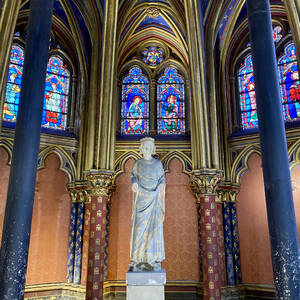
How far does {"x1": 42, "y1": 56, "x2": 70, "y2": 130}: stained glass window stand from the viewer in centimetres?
1335

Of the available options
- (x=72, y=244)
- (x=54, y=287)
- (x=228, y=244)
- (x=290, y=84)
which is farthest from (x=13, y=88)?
(x=290, y=84)

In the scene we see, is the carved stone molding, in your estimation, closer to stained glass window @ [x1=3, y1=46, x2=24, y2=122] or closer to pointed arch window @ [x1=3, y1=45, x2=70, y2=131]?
pointed arch window @ [x1=3, y1=45, x2=70, y2=131]

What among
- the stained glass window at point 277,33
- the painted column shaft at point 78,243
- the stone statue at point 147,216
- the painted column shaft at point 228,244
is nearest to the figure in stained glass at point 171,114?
the painted column shaft at point 228,244

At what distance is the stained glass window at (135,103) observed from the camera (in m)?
14.1

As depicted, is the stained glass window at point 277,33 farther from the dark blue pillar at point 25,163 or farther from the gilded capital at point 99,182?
the dark blue pillar at point 25,163

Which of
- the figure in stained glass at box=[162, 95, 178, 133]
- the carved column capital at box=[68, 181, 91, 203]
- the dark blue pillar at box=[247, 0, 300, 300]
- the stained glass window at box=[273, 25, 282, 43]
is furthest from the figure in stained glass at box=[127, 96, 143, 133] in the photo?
the dark blue pillar at box=[247, 0, 300, 300]

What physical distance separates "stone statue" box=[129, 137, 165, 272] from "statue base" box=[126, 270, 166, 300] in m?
0.18

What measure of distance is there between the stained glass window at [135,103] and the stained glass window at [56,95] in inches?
92.0

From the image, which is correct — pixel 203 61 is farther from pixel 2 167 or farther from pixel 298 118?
pixel 2 167

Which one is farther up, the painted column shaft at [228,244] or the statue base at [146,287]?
the painted column shaft at [228,244]

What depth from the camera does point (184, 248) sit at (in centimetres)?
1252

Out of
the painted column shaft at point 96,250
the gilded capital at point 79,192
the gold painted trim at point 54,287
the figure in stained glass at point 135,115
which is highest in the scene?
the figure in stained glass at point 135,115

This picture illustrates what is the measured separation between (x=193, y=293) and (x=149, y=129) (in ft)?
20.6

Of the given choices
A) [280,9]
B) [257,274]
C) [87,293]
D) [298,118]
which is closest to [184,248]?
[257,274]
